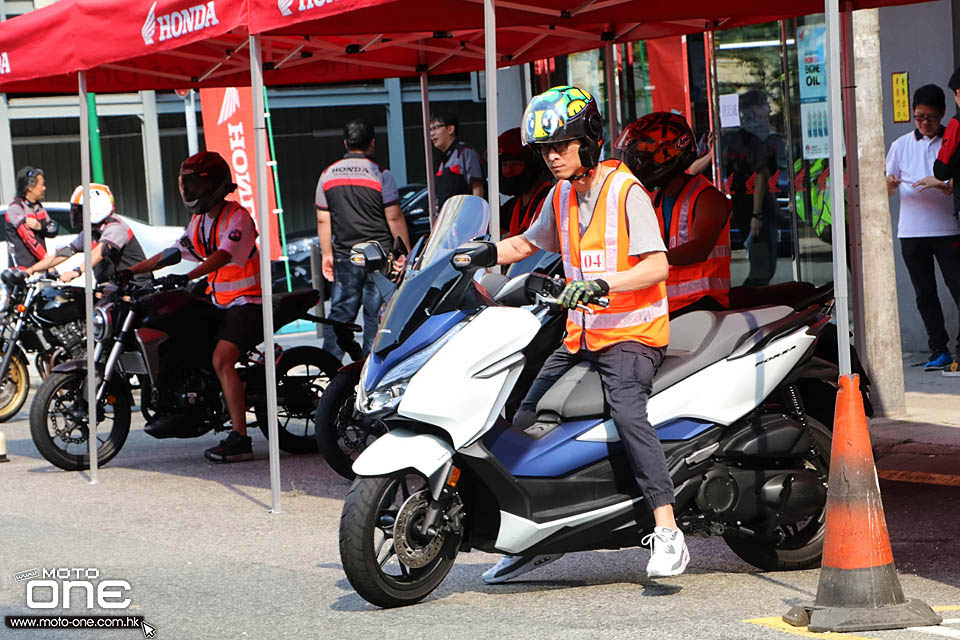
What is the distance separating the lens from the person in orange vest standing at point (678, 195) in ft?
23.4

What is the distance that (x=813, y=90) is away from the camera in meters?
12.8

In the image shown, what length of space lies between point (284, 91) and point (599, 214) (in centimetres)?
2051

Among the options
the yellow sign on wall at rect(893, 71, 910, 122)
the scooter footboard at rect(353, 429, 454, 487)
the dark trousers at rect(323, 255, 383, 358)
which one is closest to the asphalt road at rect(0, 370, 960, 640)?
the scooter footboard at rect(353, 429, 454, 487)

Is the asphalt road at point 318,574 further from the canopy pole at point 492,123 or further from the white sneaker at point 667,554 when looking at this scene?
the canopy pole at point 492,123

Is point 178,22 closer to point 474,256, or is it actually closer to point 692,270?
point 692,270

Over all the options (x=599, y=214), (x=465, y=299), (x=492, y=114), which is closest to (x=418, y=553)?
(x=465, y=299)

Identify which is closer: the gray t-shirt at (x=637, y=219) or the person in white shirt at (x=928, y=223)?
the gray t-shirt at (x=637, y=219)

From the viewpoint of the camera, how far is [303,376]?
31.9 ft

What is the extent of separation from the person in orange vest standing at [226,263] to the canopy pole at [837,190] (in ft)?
15.5

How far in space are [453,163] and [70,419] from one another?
3.88m

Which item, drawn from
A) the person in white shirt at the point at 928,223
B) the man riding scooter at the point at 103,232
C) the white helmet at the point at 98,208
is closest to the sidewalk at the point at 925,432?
the person in white shirt at the point at 928,223

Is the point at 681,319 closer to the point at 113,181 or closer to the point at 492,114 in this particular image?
the point at 492,114

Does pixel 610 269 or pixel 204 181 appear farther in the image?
pixel 204 181

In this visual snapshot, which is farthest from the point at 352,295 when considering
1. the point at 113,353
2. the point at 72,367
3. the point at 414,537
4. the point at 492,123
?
the point at 414,537
